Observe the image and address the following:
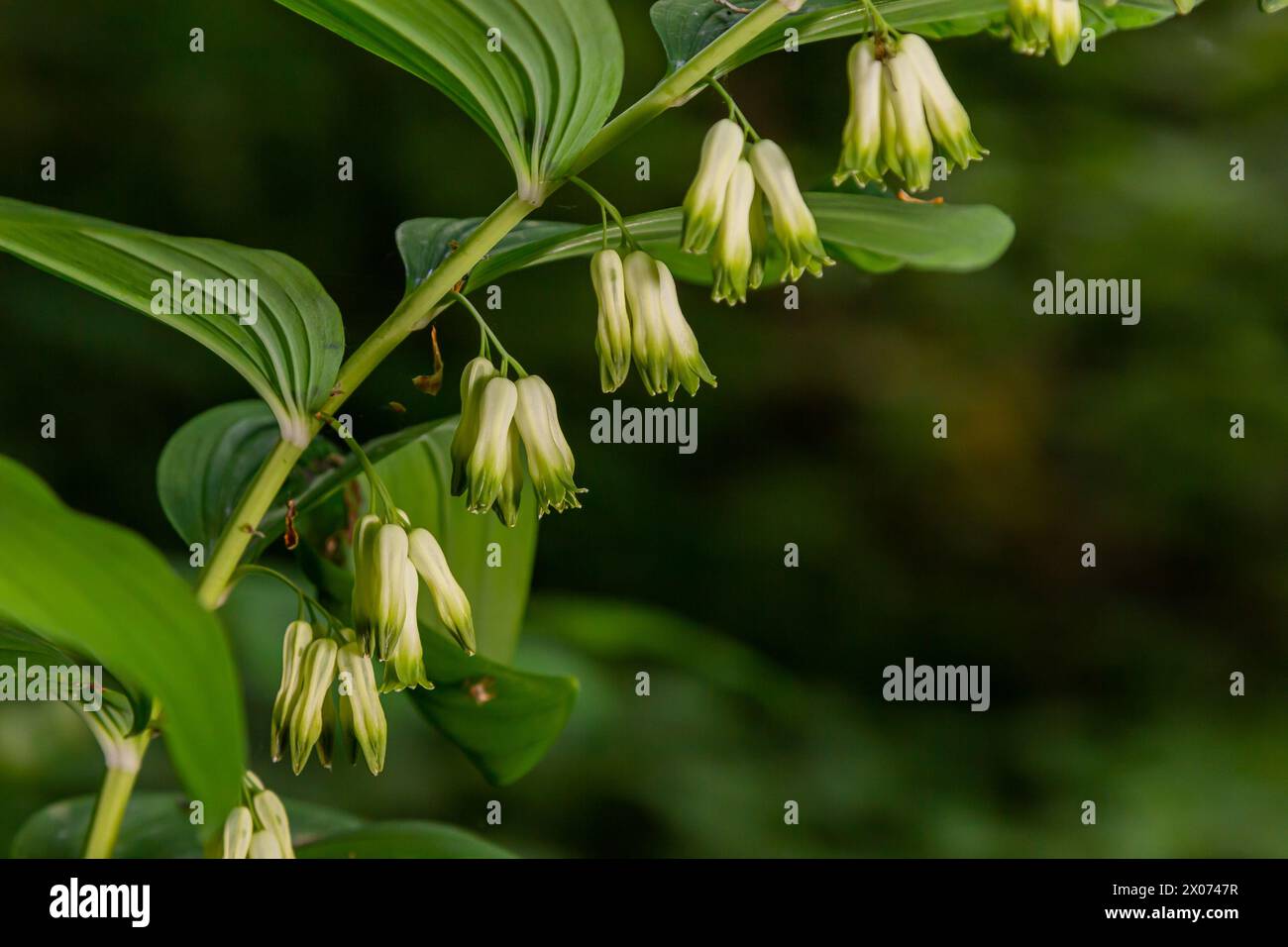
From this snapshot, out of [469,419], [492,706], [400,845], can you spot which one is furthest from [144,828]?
[469,419]

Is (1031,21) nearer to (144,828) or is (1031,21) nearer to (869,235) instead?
(869,235)

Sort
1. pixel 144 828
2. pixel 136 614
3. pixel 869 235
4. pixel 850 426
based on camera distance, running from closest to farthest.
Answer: pixel 136 614, pixel 869 235, pixel 144 828, pixel 850 426

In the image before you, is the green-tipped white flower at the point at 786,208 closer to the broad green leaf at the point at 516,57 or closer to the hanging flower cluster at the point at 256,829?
the broad green leaf at the point at 516,57

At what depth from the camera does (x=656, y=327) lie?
0.51 meters

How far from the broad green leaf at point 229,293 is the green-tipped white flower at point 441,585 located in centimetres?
8

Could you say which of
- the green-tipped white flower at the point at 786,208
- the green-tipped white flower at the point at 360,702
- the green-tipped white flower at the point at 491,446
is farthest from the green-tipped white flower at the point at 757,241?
the green-tipped white flower at the point at 360,702

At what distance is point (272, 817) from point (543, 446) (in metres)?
0.22

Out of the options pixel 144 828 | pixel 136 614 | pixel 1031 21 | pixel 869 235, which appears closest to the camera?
pixel 136 614

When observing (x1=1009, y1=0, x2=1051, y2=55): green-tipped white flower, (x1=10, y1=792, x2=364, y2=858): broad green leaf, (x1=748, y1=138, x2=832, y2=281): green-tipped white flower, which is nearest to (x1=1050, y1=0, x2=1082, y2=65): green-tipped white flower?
(x1=1009, y1=0, x2=1051, y2=55): green-tipped white flower

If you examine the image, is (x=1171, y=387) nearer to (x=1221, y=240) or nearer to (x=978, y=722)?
(x=1221, y=240)

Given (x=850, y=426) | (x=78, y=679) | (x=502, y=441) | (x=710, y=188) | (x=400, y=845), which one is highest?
(x=850, y=426)

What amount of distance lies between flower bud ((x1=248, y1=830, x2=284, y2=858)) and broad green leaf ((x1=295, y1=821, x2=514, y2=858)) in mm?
130

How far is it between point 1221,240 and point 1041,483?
20.5 inches
